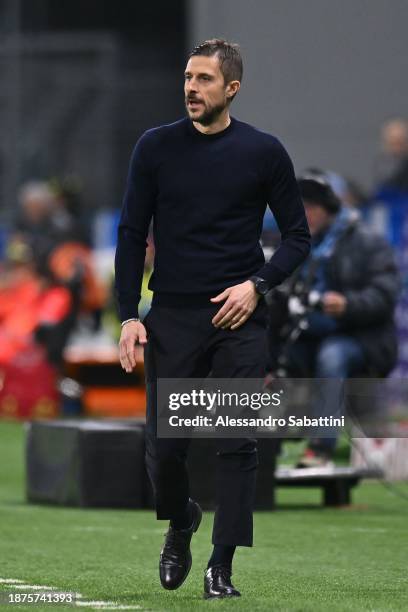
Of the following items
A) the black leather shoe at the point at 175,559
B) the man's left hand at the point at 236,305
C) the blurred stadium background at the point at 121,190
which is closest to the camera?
the man's left hand at the point at 236,305

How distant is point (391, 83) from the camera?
2016 centimetres

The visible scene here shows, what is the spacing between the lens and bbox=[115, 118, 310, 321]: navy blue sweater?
591 cm

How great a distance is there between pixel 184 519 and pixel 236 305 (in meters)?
0.77

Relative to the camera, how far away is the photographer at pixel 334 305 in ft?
32.0

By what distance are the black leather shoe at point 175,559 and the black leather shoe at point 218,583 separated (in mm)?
167

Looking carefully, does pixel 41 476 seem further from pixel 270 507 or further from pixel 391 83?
pixel 391 83

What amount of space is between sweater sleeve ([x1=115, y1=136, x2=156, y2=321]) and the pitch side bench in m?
3.87

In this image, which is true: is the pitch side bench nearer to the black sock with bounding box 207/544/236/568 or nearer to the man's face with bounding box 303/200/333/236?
the man's face with bounding box 303/200/333/236

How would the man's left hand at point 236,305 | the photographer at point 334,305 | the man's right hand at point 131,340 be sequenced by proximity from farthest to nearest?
the photographer at point 334,305 < the man's right hand at point 131,340 < the man's left hand at point 236,305

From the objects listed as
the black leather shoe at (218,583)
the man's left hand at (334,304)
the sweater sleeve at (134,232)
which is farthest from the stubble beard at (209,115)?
the man's left hand at (334,304)

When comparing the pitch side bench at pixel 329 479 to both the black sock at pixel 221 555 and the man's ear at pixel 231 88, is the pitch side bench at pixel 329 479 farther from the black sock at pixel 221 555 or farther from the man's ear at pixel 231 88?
the man's ear at pixel 231 88

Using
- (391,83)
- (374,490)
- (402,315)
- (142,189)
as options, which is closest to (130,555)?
(142,189)

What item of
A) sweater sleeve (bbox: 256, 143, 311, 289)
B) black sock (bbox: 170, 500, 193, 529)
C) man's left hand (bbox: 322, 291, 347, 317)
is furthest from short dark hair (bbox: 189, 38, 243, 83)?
man's left hand (bbox: 322, 291, 347, 317)

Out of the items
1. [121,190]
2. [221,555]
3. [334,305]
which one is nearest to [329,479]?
[334,305]
